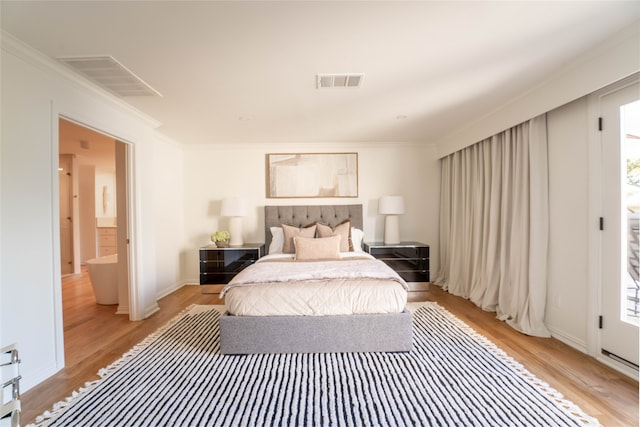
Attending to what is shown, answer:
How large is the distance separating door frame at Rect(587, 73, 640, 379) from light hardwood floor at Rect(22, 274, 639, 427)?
225mm

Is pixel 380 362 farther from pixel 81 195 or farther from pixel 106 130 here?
pixel 81 195

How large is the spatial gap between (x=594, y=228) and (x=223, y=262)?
14.1ft

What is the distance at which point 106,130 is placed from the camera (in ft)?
9.28

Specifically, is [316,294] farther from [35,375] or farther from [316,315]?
[35,375]

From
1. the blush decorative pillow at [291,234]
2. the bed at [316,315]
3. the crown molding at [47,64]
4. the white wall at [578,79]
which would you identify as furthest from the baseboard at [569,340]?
the crown molding at [47,64]

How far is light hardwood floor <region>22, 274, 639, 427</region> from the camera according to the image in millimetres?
1796

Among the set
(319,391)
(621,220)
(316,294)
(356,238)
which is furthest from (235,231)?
(621,220)

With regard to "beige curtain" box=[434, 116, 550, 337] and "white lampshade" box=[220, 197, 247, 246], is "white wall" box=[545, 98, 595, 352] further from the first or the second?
"white lampshade" box=[220, 197, 247, 246]

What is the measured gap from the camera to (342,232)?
4.18m

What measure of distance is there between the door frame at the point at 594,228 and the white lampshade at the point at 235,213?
4128 mm

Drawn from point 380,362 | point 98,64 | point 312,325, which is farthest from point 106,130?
point 380,362

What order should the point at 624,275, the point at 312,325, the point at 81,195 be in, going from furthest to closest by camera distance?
the point at 81,195 → the point at 312,325 → the point at 624,275

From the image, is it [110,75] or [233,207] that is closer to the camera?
[110,75]

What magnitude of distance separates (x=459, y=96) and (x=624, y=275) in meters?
2.07
